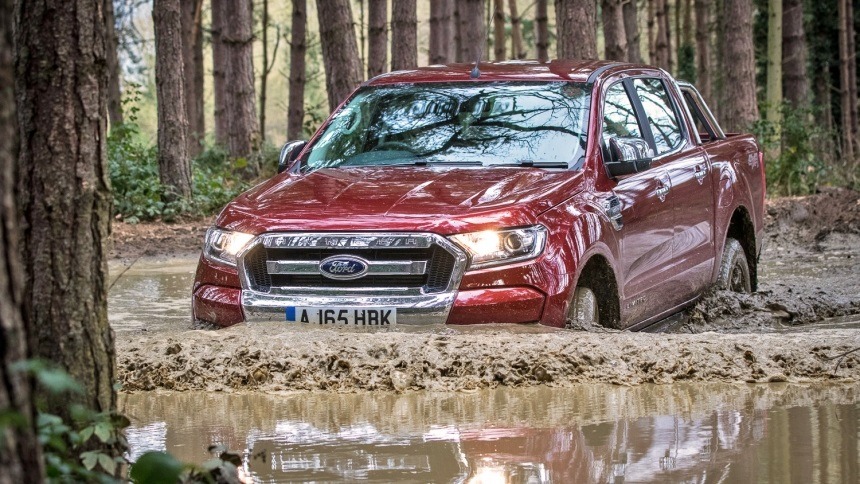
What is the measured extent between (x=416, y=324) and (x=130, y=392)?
140cm

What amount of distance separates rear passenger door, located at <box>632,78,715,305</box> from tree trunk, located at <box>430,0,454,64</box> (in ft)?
74.3

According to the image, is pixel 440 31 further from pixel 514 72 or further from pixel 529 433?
pixel 529 433

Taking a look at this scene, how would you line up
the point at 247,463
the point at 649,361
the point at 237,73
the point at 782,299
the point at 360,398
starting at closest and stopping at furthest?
the point at 247,463
the point at 360,398
the point at 649,361
the point at 782,299
the point at 237,73

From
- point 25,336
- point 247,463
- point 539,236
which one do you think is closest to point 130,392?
point 247,463

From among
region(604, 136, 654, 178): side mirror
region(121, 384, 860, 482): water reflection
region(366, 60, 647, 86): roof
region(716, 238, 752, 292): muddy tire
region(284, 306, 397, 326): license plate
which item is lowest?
region(716, 238, 752, 292): muddy tire

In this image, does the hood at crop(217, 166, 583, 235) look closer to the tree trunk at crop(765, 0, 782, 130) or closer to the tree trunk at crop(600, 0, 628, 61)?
the tree trunk at crop(600, 0, 628, 61)

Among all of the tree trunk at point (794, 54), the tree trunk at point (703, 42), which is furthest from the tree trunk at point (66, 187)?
the tree trunk at point (703, 42)

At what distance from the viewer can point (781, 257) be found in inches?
566

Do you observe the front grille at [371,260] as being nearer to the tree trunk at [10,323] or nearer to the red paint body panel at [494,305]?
the red paint body panel at [494,305]

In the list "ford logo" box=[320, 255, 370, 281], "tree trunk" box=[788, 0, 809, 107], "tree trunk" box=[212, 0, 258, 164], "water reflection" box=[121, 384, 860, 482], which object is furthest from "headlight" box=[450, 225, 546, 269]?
"tree trunk" box=[788, 0, 809, 107]

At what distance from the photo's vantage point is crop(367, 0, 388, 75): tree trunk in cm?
2189

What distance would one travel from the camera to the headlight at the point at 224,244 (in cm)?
695

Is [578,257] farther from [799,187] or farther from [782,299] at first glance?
[799,187]

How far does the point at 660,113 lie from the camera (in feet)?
29.5
